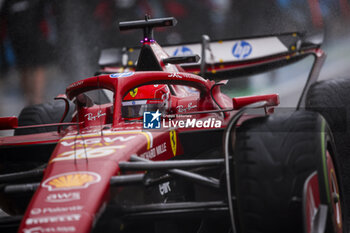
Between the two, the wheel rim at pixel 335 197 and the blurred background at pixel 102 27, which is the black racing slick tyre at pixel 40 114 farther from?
the wheel rim at pixel 335 197

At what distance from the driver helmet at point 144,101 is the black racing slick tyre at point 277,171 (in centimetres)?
86

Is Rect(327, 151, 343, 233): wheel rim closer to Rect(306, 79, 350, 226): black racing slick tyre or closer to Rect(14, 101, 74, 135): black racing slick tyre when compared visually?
Rect(306, 79, 350, 226): black racing slick tyre

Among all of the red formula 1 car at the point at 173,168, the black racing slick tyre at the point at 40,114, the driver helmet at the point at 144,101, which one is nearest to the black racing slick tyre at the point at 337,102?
the red formula 1 car at the point at 173,168

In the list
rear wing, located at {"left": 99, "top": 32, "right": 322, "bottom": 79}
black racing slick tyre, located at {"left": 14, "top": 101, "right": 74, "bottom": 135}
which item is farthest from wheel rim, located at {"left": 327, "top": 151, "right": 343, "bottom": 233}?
rear wing, located at {"left": 99, "top": 32, "right": 322, "bottom": 79}

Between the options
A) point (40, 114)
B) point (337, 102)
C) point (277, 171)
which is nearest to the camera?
point (277, 171)

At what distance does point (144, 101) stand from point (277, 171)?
1.09 meters

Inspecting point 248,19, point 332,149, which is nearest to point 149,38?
point 248,19

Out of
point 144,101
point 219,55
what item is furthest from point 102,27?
point 219,55

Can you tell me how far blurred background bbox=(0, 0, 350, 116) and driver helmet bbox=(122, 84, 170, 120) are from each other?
25.2 inches

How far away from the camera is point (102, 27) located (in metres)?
3.06

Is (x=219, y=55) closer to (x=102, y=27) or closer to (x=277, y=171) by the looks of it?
(x=102, y=27)

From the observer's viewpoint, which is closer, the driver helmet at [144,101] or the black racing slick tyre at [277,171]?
the black racing slick tyre at [277,171]

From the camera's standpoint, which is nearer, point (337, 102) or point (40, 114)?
point (337, 102)

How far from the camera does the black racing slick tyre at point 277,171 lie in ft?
4.73
